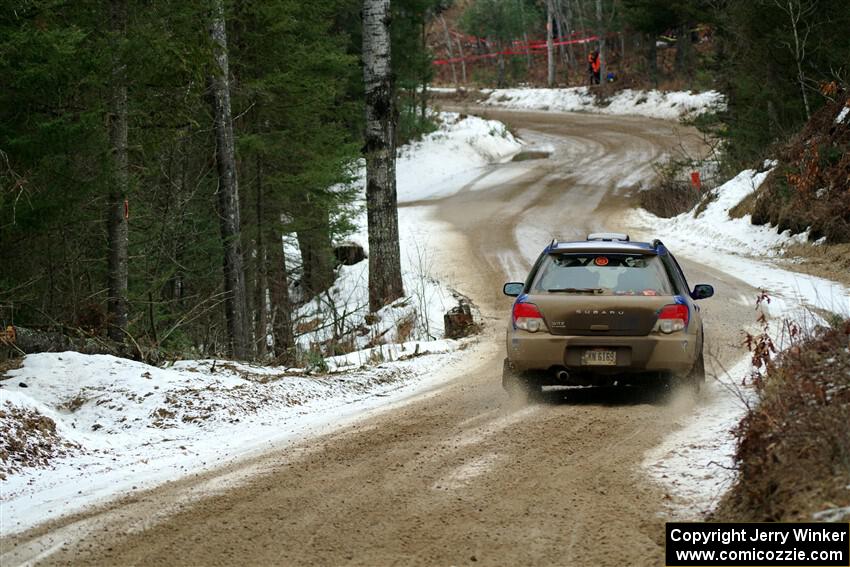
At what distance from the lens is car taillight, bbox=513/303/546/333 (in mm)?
10031

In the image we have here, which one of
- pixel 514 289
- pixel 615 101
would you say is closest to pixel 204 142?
pixel 514 289

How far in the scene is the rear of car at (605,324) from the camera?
9.73 m

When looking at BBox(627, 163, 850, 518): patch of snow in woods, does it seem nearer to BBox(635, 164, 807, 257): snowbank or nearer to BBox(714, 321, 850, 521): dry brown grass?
BBox(635, 164, 807, 257): snowbank

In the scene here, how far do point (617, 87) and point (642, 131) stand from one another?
11647 mm

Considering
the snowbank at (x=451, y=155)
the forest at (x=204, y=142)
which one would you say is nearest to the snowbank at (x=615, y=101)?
the snowbank at (x=451, y=155)

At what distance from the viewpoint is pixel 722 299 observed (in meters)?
18.0

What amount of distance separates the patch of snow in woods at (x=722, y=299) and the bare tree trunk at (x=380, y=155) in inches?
230

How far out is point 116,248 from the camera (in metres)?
12.8

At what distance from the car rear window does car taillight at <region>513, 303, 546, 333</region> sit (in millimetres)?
296

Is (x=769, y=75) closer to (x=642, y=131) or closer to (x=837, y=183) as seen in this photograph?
(x=837, y=183)

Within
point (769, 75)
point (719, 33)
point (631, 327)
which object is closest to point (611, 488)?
point (631, 327)

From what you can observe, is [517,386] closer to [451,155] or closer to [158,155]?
[158,155]

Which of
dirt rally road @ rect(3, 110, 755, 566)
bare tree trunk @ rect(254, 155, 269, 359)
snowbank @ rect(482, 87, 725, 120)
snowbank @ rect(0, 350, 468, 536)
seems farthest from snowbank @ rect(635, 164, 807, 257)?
snowbank @ rect(482, 87, 725, 120)

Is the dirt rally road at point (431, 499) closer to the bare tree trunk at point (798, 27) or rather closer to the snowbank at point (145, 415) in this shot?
the snowbank at point (145, 415)
